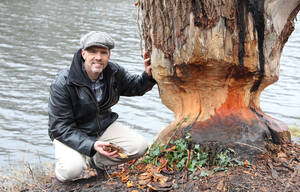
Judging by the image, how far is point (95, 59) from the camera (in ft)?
12.0

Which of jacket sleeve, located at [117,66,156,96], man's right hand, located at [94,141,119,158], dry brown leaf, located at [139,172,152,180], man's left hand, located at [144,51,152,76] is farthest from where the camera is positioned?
jacket sleeve, located at [117,66,156,96]

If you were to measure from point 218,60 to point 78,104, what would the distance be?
1.36m

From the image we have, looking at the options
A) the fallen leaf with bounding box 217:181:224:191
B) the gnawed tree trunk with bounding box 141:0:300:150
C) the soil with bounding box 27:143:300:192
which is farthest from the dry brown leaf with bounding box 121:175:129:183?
the fallen leaf with bounding box 217:181:224:191

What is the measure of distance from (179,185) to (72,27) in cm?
1307

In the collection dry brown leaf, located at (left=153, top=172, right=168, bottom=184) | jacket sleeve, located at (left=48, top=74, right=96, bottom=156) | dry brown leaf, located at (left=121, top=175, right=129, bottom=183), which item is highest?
jacket sleeve, located at (left=48, top=74, right=96, bottom=156)

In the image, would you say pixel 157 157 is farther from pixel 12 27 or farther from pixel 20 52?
pixel 12 27

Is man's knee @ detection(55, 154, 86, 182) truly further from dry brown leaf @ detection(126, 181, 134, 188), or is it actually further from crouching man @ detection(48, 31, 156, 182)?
dry brown leaf @ detection(126, 181, 134, 188)

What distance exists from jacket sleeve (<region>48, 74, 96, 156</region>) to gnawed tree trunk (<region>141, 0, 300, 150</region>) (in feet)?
2.38

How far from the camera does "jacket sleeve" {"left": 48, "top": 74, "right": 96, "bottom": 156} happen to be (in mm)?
3611

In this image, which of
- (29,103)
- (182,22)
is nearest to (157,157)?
(182,22)

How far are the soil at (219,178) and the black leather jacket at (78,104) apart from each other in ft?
1.18

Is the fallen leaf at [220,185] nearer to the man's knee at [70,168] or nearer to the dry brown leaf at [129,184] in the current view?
the dry brown leaf at [129,184]

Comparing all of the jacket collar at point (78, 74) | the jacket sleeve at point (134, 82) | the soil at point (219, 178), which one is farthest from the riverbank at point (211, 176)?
the jacket collar at point (78, 74)

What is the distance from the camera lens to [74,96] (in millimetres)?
3650
